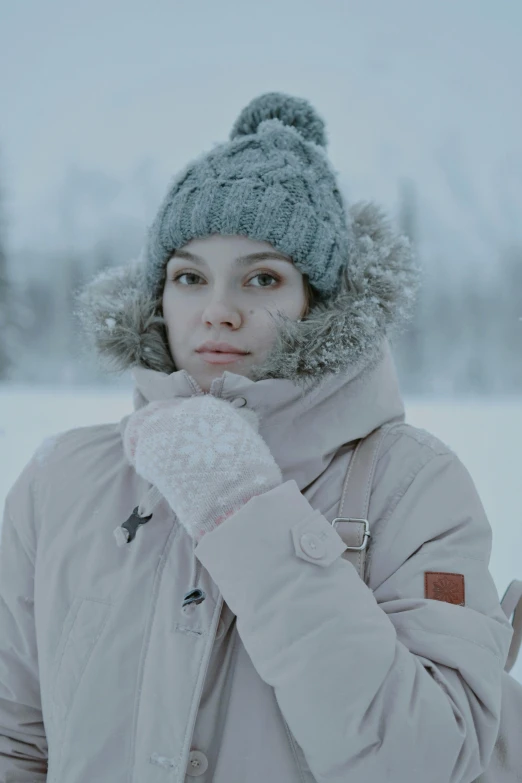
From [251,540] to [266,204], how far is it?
696 mm

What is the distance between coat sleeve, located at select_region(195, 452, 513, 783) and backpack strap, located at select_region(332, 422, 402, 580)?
8 centimetres

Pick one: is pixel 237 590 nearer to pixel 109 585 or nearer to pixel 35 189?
pixel 109 585

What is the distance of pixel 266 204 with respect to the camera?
1149 millimetres

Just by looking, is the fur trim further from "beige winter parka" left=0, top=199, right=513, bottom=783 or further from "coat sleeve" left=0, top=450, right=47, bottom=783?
"coat sleeve" left=0, top=450, right=47, bottom=783

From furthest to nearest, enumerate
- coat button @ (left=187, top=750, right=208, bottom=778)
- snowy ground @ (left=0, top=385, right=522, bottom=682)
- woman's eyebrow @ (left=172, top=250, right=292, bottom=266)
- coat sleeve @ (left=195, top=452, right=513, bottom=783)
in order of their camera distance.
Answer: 1. snowy ground @ (left=0, top=385, right=522, bottom=682)
2. woman's eyebrow @ (left=172, top=250, right=292, bottom=266)
3. coat button @ (left=187, top=750, right=208, bottom=778)
4. coat sleeve @ (left=195, top=452, right=513, bottom=783)

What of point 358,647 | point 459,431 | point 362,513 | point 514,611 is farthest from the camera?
point 459,431

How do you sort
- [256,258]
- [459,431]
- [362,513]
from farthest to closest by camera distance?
→ 1. [459,431]
2. [256,258]
3. [362,513]

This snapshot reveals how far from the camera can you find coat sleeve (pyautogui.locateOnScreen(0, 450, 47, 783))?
1028 millimetres

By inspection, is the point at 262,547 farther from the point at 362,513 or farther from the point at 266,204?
the point at 266,204

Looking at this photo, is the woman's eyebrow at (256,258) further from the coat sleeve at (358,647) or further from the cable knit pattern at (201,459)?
the coat sleeve at (358,647)

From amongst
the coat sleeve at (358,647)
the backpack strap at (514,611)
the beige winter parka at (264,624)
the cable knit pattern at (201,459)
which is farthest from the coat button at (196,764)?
the backpack strap at (514,611)

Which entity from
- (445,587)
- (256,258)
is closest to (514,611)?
(445,587)

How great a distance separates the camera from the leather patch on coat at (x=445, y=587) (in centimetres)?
83

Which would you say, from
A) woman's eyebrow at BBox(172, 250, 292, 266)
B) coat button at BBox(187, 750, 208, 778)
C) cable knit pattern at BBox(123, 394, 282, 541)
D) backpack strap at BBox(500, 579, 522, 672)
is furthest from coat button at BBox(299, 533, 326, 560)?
woman's eyebrow at BBox(172, 250, 292, 266)
